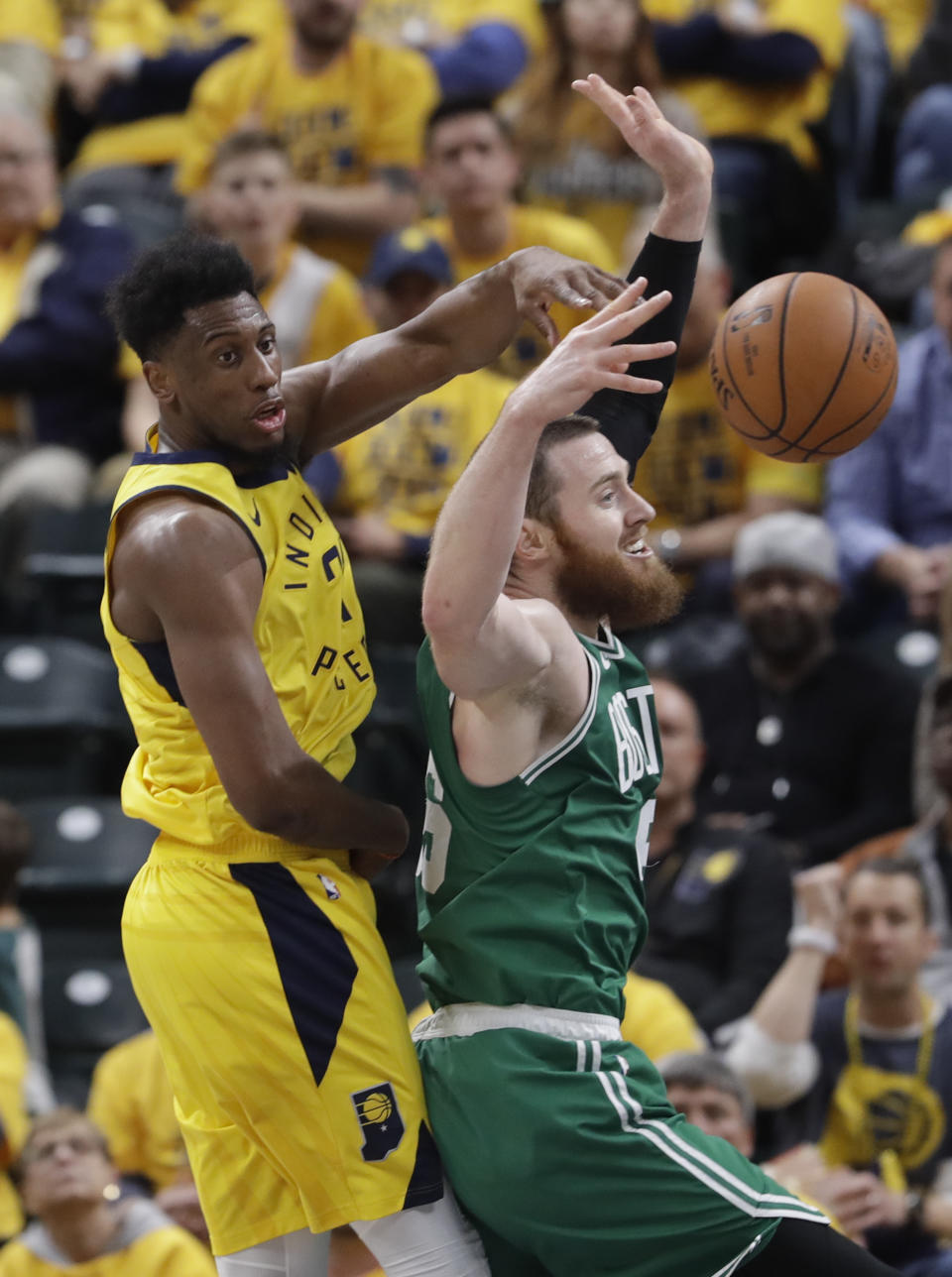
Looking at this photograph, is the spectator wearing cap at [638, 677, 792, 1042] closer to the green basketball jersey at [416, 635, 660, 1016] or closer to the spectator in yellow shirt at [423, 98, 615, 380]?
the spectator in yellow shirt at [423, 98, 615, 380]

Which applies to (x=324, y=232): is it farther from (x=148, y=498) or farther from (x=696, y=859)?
(x=148, y=498)

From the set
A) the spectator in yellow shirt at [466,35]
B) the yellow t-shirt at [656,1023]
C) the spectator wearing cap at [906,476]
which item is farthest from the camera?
the spectator in yellow shirt at [466,35]

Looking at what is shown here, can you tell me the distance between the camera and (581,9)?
7.11 m

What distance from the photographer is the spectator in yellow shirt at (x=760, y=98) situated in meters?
7.75

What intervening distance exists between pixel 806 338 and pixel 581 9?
4016mm

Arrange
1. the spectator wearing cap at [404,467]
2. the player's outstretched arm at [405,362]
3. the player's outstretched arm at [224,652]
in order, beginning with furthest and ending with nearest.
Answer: the spectator wearing cap at [404,467]
the player's outstretched arm at [405,362]
the player's outstretched arm at [224,652]

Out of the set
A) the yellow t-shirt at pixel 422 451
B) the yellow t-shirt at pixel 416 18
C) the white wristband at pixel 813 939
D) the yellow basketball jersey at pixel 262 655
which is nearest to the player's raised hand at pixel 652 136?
the yellow basketball jersey at pixel 262 655

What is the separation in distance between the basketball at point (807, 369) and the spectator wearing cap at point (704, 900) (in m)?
1.70

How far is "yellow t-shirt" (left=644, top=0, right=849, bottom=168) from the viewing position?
25.8ft

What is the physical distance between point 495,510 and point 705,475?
3931 mm

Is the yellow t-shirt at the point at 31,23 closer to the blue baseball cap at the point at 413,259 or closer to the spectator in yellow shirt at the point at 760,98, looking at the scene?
the spectator in yellow shirt at the point at 760,98

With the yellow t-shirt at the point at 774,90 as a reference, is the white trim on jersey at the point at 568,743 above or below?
above

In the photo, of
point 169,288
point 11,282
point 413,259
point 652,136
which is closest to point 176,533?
point 169,288

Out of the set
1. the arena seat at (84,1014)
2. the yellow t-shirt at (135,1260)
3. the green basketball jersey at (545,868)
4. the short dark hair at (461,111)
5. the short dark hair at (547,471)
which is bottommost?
the arena seat at (84,1014)
